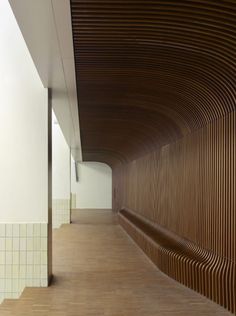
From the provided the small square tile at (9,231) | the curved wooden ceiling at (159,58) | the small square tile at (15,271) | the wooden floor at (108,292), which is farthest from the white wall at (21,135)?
the wooden floor at (108,292)

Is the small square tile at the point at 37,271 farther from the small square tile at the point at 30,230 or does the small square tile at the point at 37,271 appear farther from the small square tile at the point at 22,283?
the small square tile at the point at 30,230

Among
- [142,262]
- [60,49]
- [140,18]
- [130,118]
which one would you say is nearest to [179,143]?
[130,118]

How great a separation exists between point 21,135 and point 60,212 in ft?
35.1

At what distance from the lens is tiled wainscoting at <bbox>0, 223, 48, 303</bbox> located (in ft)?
22.6

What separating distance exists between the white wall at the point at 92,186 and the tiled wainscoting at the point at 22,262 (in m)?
21.7

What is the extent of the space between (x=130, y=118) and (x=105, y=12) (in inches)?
259

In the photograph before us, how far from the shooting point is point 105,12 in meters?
4.07

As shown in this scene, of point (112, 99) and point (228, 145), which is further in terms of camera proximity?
point (112, 99)

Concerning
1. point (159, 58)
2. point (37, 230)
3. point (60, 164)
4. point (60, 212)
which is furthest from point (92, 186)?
point (159, 58)

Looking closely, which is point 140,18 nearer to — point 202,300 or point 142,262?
point 202,300

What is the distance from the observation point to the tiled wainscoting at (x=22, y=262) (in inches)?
272

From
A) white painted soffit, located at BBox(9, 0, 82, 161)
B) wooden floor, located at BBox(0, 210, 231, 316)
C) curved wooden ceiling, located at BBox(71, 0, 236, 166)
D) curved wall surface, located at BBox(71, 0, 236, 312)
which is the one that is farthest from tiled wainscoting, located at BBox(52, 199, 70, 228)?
white painted soffit, located at BBox(9, 0, 82, 161)

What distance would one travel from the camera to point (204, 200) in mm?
7195

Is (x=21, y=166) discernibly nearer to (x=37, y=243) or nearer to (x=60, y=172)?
(x=37, y=243)
